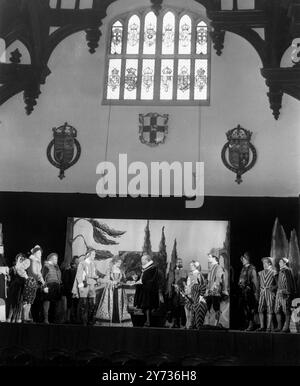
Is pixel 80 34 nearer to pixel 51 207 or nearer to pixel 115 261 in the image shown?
pixel 51 207

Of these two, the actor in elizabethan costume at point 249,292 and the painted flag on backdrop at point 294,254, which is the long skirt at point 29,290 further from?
the painted flag on backdrop at point 294,254

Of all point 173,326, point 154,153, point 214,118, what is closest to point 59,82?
point 154,153

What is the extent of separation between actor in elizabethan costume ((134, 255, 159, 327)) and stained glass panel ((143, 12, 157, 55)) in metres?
5.24

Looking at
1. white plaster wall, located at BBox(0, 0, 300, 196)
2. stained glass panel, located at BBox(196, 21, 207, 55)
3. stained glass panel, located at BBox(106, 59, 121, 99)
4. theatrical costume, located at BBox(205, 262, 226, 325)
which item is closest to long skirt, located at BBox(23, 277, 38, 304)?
white plaster wall, located at BBox(0, 0, 300, 196)

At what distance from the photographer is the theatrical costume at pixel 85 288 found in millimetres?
10891

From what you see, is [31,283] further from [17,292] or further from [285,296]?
[285,296]

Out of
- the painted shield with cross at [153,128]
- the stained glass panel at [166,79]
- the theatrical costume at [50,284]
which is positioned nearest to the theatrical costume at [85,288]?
the theatrical costume at [50,284]

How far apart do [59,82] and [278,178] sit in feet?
17.7

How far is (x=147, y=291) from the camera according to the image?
10656 millimetres

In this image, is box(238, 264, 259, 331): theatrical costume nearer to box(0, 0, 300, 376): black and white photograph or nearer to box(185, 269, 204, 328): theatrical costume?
box(0, 0, 300, 376): black and white photograph

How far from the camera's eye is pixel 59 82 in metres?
13.1

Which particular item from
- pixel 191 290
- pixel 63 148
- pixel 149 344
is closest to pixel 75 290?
pixel 149 344

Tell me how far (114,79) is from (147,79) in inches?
30.1

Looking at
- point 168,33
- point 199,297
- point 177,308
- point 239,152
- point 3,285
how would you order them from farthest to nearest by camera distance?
1. point 168,33
2. point 239,152
3. point 177,308
4. point 199,297
5. point 3,285
